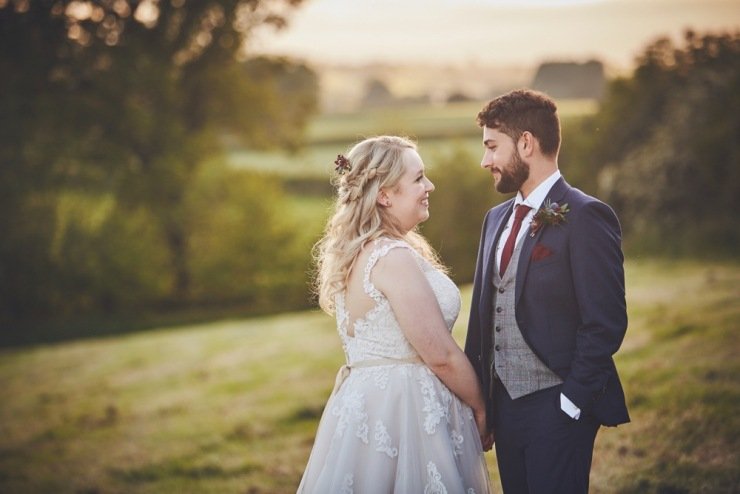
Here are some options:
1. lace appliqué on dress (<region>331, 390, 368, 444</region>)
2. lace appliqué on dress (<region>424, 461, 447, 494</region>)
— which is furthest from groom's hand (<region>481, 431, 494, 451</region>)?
lace appliqué on dress (<region>331, 390, 368, 444</region>)

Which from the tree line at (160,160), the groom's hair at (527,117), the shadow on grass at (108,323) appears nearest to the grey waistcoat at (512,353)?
the groom's hair at (527,117)

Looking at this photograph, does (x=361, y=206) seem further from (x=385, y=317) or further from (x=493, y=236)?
(x=493, y=236)

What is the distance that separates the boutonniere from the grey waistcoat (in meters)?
0.12

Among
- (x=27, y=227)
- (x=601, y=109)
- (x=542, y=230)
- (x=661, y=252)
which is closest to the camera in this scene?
(x=542, y=230)

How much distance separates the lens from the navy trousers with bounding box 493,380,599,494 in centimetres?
307

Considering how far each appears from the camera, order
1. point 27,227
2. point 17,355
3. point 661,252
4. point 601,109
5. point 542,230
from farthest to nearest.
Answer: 1. point 27,227
2. point 17,355
3. point 601,109
4. point 661,252
5. point 542,230

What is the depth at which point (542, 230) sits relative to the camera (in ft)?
10.3

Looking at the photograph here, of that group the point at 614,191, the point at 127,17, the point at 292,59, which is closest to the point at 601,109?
the point at 614,191

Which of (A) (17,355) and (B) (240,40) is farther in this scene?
(B) (240,40)

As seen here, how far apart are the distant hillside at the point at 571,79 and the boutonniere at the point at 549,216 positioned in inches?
385

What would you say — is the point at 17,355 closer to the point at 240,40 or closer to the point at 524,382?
the point at 240,40

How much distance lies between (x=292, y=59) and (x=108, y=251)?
262 inches

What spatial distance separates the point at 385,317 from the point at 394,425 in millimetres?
494

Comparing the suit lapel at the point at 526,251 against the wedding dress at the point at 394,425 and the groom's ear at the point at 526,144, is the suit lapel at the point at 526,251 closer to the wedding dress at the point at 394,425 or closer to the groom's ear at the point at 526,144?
the groom's ear at the point at 526,144
